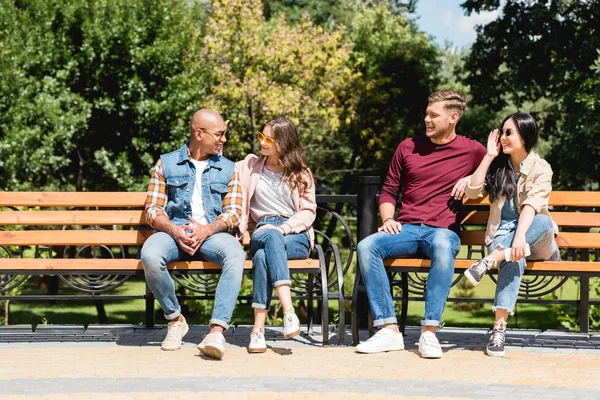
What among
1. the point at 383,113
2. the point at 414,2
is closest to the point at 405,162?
the point at 383,113

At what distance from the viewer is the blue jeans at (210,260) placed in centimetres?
536

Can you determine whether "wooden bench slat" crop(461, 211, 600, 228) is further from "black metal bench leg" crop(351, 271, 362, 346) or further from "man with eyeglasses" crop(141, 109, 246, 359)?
"man with eyeglasses" crop(141, 109, 246, 359)

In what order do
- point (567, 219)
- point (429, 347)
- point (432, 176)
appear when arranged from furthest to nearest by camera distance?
point (567, 219) → point (432, 176) → point (429, 347)

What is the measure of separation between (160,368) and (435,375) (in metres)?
1.60

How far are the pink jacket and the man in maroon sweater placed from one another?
1.36 feet

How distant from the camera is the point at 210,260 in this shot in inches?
221

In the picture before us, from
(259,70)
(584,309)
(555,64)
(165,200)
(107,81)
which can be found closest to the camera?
(165,200)

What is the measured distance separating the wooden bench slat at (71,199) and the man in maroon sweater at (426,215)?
1701 millimetres

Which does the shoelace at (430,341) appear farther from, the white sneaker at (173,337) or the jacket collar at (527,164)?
the white sneaker at (173,337)

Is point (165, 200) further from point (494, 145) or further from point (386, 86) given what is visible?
point (386, 86)

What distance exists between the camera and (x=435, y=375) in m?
4.83

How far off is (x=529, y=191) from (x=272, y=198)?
173 cm

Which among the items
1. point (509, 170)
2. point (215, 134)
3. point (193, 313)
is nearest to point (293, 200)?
point (215, 134)

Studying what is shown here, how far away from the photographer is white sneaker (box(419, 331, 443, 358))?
17.3 feet
